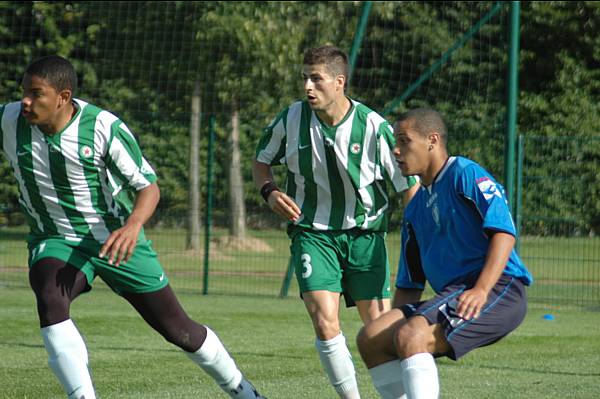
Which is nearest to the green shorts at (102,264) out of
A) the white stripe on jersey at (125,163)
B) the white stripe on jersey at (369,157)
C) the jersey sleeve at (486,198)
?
the white stripe on jersey at (125,163)

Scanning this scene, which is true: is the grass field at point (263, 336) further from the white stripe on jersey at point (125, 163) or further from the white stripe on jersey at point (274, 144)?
the white stripe on jersey at point (125, 163)

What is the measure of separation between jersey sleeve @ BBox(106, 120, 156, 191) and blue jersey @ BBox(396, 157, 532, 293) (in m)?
1.46

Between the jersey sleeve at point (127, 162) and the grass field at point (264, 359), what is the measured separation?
1.73 meters

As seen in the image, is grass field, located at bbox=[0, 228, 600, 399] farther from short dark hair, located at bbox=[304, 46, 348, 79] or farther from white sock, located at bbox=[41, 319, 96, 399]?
short dark hair, located at bbox=[304, 46, 348, 79]

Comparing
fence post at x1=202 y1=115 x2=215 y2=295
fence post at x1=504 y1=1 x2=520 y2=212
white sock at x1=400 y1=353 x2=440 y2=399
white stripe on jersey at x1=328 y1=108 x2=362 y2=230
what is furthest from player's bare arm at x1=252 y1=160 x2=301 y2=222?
fence post at x1=202 y1=115 x2=215 y2=295

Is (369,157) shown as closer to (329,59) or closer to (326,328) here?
(329,59)

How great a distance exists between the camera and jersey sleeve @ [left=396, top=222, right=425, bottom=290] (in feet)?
18.2

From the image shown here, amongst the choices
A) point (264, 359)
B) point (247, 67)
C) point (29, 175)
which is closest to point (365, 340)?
point (29, 175)

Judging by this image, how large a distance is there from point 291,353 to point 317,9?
1026 centimetres

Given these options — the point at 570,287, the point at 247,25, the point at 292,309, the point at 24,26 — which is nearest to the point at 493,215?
the point at 292,309

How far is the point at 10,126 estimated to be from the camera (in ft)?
19.7

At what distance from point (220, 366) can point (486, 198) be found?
181 cm

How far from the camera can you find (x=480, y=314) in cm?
510

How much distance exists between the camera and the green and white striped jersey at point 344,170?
6.63 metres
